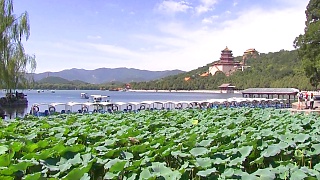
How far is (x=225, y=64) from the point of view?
4183 inches

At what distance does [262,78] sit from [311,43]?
46481mm

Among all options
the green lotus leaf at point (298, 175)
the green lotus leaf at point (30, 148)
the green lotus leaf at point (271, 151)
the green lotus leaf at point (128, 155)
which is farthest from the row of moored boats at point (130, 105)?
the green lotus leaf at point (298, 175)

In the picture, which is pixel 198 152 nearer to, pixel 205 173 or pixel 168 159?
pixel 168 159

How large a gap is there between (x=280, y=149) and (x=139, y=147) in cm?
→ 172

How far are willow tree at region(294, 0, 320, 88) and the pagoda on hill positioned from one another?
74652 mm

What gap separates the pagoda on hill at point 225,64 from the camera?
105312 mm

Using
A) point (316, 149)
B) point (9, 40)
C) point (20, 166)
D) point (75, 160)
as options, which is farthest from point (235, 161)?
point (9, 40)

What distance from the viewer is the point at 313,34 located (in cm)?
2531

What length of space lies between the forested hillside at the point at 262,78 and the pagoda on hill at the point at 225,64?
6996mm

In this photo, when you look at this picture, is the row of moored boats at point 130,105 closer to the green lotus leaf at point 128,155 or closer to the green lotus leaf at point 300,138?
the green lotus leaf at point 128,155

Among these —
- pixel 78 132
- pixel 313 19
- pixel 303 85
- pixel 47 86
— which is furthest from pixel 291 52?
pixel 78 132

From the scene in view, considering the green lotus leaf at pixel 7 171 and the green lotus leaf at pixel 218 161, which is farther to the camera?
the green lotus leaf at pixel 218 161

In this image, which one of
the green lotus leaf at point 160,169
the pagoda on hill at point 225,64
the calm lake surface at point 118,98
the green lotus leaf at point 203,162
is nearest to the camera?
the green lotus leaf at point 160,169

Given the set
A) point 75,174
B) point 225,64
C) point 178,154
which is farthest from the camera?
point 225,64
